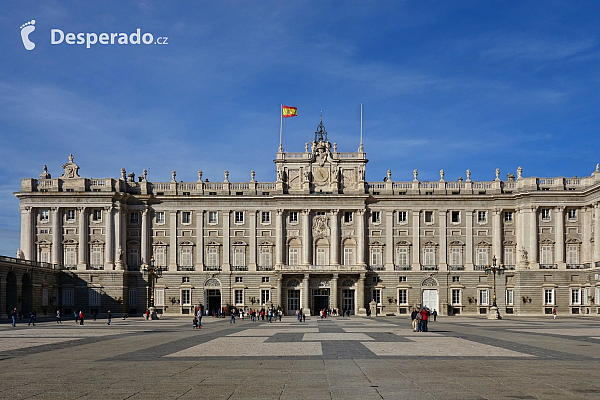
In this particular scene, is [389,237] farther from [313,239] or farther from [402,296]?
Answer: [313,239]

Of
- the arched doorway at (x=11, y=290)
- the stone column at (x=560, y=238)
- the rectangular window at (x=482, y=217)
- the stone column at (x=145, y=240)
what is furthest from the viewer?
the stone column at (x=145, y=240)

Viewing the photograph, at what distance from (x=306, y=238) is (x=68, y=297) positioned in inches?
1191

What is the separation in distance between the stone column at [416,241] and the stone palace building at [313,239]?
0.49 ft

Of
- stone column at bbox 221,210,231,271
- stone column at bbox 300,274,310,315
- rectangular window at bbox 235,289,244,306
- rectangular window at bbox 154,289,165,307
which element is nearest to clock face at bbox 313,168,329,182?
stone column at bbox 221,210,231,271

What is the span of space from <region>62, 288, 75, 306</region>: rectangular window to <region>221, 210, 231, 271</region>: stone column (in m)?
18.7

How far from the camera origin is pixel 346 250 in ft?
298

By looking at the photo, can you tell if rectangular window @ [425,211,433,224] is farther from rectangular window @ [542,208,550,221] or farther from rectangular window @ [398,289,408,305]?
rectangular window @ [542,208,550,221]

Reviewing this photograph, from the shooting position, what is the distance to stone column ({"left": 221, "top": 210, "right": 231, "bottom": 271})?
91.1 m

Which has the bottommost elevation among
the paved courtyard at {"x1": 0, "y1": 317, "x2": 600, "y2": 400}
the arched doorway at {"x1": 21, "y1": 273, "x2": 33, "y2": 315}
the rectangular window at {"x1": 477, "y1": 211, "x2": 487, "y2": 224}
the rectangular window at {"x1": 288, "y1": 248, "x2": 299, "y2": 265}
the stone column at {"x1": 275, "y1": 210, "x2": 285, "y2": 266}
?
the arched doorway at {"x1": 21, "y1": 273, "x2": 33, "y2": 315}

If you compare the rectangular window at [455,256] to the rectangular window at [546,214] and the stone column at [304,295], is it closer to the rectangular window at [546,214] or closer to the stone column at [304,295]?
the rectangular window at [546,214]

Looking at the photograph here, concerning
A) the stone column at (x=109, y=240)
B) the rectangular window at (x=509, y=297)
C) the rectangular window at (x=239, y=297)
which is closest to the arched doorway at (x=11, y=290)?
the stone column at (x=109, y=240)

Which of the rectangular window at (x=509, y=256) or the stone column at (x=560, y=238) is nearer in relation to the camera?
the stone column at (x=560, y=238)

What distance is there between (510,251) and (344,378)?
7356cm

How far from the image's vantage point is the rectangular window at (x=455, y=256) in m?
90.2
